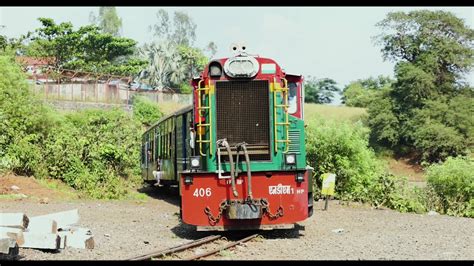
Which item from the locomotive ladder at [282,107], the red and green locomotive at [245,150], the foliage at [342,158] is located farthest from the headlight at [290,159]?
the foliage at [342,158]

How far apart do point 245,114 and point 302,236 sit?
Result: 2558mm

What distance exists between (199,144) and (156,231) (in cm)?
237

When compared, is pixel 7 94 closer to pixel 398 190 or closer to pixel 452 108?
pixel 398 190

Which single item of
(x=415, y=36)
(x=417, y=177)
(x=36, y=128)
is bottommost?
(x=417, y=177)

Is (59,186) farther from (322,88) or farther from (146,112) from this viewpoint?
(322,88)

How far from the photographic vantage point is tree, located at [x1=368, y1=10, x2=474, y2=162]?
45.2m

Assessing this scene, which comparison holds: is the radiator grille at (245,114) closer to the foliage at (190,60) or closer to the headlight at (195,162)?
the headlight at (195,162)

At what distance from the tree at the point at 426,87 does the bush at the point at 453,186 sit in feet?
78.0

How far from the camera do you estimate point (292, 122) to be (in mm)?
11422

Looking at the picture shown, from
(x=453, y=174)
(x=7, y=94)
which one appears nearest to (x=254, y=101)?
(x=453, y=174)

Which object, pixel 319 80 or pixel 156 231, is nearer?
pixel 156 231

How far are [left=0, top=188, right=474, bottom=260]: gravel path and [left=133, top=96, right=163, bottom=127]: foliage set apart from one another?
26.0 metres

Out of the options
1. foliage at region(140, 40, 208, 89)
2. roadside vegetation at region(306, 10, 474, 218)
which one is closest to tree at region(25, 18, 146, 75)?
foliage at region(140, 40, 208, 89)

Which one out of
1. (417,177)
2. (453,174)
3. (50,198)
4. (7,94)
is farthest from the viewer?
(417,177)
